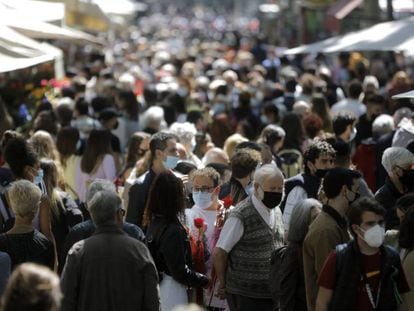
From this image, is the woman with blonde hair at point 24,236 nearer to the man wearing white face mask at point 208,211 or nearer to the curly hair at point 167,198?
the curly hair at point 167,198

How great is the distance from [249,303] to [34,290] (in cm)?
358

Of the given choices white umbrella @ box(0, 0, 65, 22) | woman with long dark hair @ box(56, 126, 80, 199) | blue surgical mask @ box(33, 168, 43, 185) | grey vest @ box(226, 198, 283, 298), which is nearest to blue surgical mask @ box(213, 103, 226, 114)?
white umbrella @ box(0, 0, 65, 22)

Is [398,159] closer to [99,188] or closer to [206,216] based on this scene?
[206,216]

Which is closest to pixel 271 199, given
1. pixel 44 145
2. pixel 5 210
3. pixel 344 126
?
pixel 5 210

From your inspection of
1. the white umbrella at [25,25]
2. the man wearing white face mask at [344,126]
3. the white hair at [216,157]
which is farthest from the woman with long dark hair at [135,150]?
the man wearing white face mask at [344,126]

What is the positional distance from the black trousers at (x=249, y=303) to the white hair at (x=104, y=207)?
140 centimetres

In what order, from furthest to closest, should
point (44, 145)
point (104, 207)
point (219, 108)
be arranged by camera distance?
point (219, 108)
point (44, 145)
point (104, 207)

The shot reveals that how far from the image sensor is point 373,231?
686 cm

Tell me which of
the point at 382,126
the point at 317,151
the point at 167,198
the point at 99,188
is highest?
the point at 99,188

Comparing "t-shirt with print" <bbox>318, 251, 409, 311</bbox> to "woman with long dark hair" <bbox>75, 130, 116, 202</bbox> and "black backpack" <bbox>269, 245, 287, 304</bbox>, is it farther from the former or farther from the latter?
"woman with long dark hair" <bbox>75, 130, 116, 202</bbox>

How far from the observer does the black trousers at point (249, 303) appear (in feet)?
26.7

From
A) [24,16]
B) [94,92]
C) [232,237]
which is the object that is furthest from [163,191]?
[94,92]

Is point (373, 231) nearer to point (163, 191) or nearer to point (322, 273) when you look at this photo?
point (322, 273)

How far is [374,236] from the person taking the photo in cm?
684
